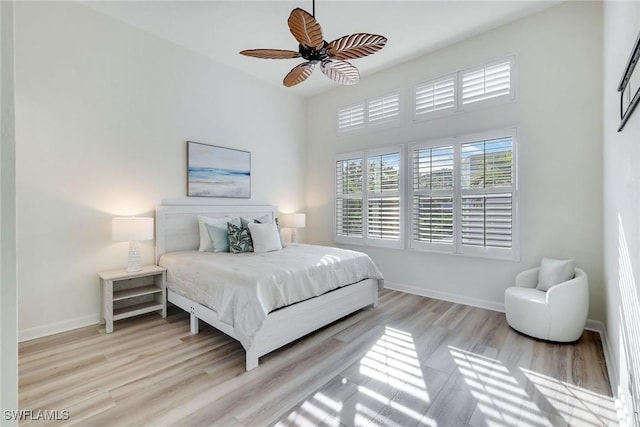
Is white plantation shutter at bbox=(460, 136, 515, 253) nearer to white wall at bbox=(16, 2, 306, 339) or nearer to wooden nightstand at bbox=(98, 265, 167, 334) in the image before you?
white wall at bbox=(16, 2, 306, 339)

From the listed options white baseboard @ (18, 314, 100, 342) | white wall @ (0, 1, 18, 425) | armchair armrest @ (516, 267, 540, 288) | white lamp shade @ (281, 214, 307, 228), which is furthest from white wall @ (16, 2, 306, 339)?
armchair armrest @ (516, 267, 540, 288)

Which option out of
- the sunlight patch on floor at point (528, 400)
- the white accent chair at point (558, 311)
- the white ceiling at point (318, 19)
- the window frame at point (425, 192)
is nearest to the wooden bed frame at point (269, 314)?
the window frame at point (425, 192)

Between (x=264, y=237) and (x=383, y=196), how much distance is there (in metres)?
1.88

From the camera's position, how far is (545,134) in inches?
121

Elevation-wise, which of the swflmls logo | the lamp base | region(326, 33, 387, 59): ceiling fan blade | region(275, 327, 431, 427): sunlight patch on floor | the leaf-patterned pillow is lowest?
the swflmls logo

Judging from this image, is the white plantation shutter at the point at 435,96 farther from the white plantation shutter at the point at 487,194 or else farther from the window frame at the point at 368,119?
the white plantation shutter at the point at 487,194

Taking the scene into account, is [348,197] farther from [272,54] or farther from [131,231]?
[131,231]

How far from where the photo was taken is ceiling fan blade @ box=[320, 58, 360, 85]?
8.36 feet

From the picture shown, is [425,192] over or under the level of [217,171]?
under

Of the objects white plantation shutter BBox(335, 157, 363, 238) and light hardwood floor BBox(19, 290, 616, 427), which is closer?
light hardwood floor BBox(19, 290, 616, 427)

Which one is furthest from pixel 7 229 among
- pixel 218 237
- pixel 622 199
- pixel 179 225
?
pixel 179 225

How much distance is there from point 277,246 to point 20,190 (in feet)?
8.17

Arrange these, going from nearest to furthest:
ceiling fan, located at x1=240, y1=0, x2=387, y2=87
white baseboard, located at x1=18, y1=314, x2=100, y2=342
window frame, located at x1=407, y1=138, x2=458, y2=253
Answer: ceiling fan, located at x1=240, y1=0, x2=387, y2=87
white baseboard, located at x1=18, y1=314, x2=100, y2=342
window frame, located at x1=407, y1=138, x2=458, y2=253

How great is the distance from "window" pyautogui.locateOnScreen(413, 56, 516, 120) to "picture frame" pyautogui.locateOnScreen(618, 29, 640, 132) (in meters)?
1.67
